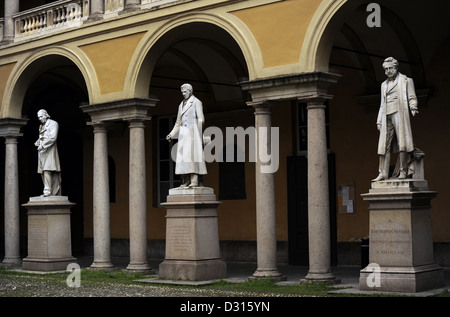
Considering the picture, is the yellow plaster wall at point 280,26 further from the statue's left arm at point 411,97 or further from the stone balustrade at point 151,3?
the statue's left arm at point 411,97

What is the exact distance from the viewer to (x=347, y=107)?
17969 mm

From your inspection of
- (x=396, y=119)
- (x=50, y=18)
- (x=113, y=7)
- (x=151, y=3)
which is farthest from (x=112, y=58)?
(x=396, y=119)

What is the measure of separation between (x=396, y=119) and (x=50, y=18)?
10086 millimetres

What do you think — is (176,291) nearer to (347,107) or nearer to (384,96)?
(384,96)

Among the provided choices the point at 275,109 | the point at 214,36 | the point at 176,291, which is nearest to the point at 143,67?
the point at 214,36

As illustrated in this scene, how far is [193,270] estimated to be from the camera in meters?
14.7

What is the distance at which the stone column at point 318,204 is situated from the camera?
45.2 feet

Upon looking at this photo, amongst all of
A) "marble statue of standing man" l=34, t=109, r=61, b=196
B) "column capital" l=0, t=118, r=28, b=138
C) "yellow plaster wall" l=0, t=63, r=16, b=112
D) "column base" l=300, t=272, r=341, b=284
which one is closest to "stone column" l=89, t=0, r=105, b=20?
"marble statue of standing man" l=34, t=109, r=61, b=196

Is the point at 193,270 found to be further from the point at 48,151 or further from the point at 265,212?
the point at 48,151

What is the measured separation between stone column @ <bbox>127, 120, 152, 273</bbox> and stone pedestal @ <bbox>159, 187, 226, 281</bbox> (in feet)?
5.30

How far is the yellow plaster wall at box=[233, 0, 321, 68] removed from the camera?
14148mm

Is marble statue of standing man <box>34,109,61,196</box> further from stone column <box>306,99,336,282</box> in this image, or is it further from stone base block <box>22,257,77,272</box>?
stone column <box>306,99,336,282</box>

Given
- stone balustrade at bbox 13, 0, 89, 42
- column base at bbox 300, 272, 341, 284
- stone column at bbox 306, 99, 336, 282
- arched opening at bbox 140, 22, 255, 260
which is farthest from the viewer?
arched opening at bbox 140, 22, 255, 260

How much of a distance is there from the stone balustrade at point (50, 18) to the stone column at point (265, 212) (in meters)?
5.91
